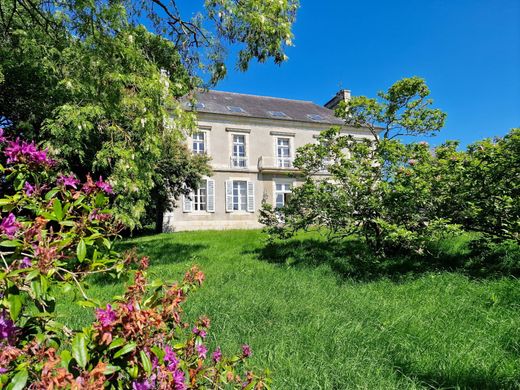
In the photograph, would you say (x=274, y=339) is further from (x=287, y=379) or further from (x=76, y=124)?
(x=76, y=124)

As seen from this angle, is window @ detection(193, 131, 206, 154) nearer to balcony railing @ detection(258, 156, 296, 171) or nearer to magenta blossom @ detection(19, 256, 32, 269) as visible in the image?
balcony railing @ detection(258, 156, 296, 171)

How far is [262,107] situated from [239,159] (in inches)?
212

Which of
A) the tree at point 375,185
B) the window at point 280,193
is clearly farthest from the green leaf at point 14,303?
the window at point 280,193

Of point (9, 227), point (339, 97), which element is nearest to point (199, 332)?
point (9, 227)

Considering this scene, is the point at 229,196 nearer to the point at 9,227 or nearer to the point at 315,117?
the point at 315,117

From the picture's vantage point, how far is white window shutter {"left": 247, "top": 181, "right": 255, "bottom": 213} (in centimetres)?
2262

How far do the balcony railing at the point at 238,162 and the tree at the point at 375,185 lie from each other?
48.3 feet

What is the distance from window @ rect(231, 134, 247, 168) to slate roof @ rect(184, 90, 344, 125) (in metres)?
1.56

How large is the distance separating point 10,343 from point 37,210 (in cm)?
Answer: 59

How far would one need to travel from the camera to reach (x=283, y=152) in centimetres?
2414

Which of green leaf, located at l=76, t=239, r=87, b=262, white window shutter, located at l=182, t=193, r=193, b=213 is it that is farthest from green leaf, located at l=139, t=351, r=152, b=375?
white window shutter, located at l=182, t=193, r=193, b=213

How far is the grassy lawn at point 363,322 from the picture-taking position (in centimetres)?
269

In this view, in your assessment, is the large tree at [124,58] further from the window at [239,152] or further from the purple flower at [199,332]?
the window at [239,152]

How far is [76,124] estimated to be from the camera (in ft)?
18.5
